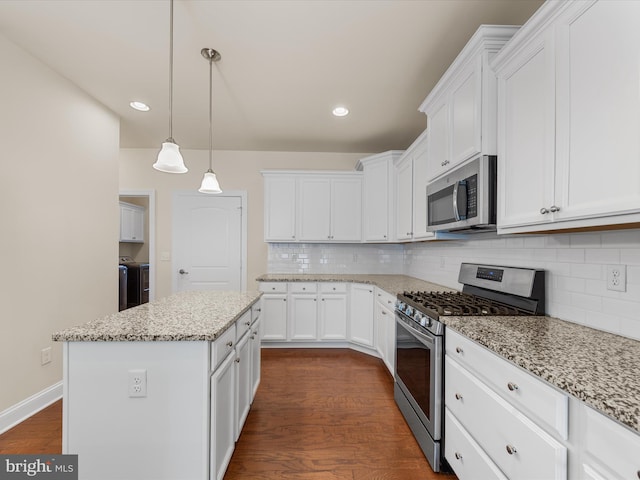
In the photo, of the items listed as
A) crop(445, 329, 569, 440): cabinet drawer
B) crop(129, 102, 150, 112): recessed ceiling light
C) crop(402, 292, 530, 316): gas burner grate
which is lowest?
crop(445, 329, 569, 440): cabinet drawer

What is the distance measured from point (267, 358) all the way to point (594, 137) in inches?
129

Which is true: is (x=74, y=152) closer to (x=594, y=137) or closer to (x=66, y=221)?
(x=66, y=221)

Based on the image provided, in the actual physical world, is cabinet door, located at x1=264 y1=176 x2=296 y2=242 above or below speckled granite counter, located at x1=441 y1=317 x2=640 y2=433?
above

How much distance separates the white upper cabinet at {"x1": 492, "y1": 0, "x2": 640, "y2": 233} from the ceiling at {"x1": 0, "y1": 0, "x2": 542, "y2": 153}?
0.66 meters

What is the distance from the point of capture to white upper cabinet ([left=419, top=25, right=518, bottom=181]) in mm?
1587

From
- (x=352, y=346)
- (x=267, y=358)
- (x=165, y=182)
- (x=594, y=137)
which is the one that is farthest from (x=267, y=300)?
(x=594, y=137)

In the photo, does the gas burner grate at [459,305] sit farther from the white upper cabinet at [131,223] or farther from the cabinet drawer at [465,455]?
the white upper cabinet at [131,223]

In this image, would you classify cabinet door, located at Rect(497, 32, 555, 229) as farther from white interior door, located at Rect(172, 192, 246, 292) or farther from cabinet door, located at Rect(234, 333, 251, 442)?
white interior door, located at Rect(172, 192, 246, 292)

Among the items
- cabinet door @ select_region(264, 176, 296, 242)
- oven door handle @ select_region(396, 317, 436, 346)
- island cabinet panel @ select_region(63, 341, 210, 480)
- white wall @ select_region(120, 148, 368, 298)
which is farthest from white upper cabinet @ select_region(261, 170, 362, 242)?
island cabinet panel @ select_region(63, 341, 210, 480)

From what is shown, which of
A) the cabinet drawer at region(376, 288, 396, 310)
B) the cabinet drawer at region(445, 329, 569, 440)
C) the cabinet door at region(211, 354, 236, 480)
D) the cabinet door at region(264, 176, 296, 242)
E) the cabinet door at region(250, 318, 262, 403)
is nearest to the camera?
the cabinet drawer at region(445, 329, 569, 440)

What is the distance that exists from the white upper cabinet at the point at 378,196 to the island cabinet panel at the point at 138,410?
8.97ft

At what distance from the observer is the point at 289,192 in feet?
12.8

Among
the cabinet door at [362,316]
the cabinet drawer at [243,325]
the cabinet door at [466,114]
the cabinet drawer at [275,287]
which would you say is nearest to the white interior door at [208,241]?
the cabinet drawer at [275,287]

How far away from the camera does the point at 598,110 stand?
103cm
